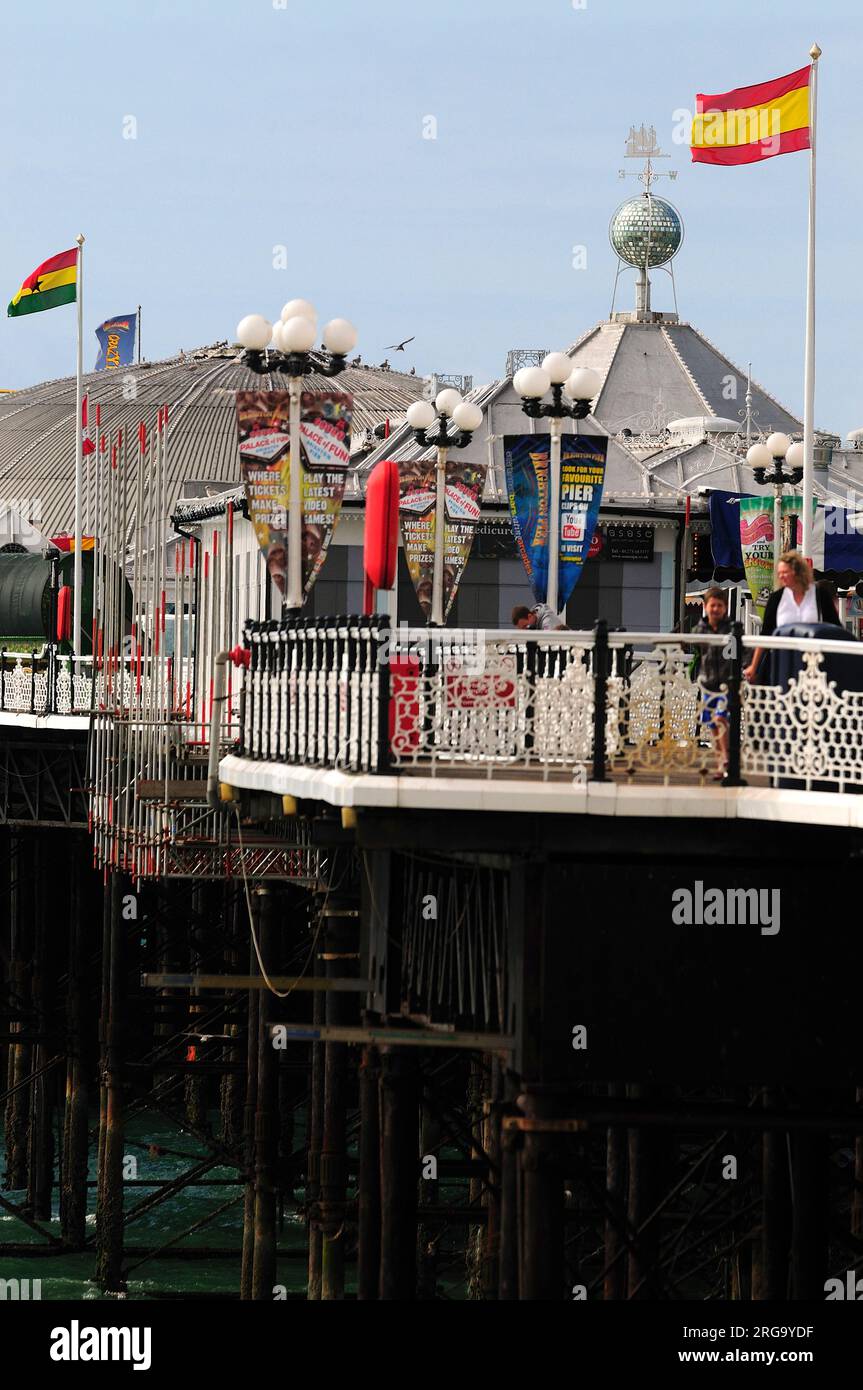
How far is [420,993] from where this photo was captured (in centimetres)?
2222

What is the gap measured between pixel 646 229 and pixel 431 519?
6752 centimetres

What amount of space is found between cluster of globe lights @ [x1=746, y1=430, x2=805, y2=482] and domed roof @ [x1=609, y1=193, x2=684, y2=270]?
62615mm

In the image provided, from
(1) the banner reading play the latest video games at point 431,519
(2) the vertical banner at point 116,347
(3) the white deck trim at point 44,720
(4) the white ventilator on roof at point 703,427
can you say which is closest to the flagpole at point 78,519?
(3) the white deck trim at point 44,720

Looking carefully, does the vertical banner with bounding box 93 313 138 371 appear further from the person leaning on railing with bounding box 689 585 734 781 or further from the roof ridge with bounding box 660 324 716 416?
the person leaning on railing with bounding box 689 585 734 781

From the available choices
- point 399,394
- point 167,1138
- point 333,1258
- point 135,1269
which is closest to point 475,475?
point 333,1258

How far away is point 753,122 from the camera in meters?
26.0

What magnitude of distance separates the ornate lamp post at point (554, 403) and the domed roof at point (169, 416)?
76523 millimetres

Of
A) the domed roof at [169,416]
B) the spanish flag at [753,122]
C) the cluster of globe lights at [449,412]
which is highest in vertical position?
the domed roof at [169,416]

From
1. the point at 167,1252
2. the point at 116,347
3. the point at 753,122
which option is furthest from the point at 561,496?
the point at 116,347

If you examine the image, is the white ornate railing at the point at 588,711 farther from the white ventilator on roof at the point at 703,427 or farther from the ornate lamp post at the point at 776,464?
the white ventilator on roof at the point at 703,427

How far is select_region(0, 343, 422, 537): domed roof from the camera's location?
11062cm

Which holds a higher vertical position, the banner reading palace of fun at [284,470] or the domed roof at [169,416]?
the domed roof at [169,416]

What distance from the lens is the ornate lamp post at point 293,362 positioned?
2384 cm
